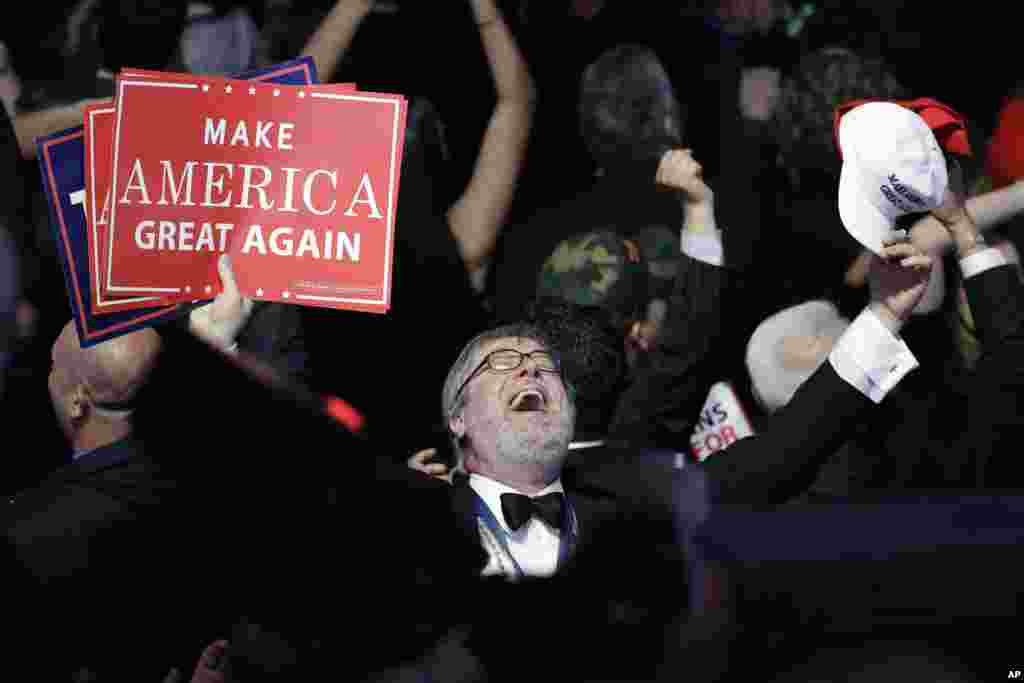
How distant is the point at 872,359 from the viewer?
3264mm

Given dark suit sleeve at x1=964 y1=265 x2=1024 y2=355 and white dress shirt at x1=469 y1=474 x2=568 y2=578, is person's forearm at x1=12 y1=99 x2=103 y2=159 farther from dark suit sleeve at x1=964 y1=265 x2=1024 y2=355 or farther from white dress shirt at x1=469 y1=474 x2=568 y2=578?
dark suit sleeve at x1=964 y1=265 x2=1024 y2=355

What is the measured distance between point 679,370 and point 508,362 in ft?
2.54

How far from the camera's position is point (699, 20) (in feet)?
18.5

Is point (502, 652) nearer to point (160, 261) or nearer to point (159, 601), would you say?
point (159, 601)

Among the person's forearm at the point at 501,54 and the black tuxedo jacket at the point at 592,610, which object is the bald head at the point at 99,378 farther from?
the person's forearm at the point at 501,54

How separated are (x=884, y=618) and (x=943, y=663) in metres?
0.11

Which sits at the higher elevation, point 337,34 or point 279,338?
point 337,34

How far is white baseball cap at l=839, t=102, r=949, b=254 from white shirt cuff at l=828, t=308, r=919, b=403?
187 mm

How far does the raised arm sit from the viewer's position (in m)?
4.45

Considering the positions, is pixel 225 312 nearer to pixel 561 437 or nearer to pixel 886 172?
pixel 561 437

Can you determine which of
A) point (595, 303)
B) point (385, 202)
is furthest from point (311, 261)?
point (595, 303)

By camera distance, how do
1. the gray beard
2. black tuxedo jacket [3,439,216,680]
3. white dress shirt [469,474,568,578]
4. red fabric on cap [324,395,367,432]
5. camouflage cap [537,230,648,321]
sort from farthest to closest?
camouflage cap [537,230,648,321] → the gray beard → white dress shirt [469,474,568,578] → black tuxedo jacket [3,439,216,680] → red fabric on cap [324,395,367,432]

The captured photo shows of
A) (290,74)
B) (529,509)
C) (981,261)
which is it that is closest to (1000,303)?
(981,261)

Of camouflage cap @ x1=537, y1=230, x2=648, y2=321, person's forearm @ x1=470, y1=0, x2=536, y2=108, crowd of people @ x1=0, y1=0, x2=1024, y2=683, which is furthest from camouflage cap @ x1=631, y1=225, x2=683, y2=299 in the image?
person's forearm @ x1=470, y1=0, x2=536, y2=108
